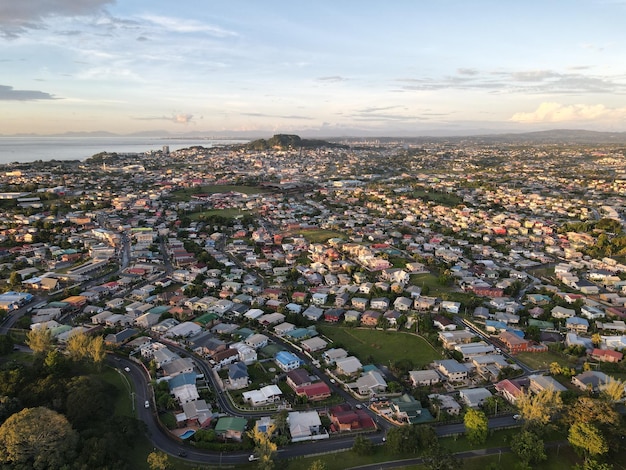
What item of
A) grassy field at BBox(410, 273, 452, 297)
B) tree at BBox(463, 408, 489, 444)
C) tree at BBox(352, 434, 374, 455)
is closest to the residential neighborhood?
grassy field at BBox(410, 273, 452, 297)

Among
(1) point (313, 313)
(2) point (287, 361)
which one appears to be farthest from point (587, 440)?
(1) point (313, 313)

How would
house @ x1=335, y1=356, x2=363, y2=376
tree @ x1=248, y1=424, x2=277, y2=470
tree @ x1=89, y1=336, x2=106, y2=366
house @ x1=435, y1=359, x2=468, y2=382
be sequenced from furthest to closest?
house @ x1=335, y1=356, x2=363, y2=376 < house @ x1=435, y1=359, x2=468, y2=382 < tree @ x1=89, y1=336, x2=106, y2=366 < tree @ x1=248, y1=424, x2=277, y2=470

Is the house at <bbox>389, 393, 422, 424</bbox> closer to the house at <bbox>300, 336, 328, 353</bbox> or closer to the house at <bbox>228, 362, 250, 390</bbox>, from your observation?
the house at <bbox>300, 336, 328, 353</bbox>

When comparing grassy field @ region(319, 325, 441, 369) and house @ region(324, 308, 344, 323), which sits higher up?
house @ region(324, 308, 344, 323)

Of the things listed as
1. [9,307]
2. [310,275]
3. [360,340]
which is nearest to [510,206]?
[310,275]

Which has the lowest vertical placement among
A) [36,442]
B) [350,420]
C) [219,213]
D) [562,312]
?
[350,420]

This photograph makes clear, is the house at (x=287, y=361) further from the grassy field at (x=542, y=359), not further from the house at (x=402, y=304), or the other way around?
the grassy field at (x=542, y=359)

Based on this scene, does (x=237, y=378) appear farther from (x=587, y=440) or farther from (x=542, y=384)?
(x=587, y=440)

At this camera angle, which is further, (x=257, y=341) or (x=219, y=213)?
(x=219, y=213)
